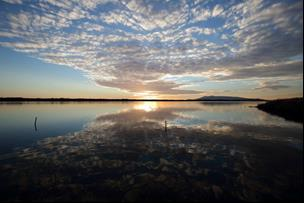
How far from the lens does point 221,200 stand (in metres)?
9.13

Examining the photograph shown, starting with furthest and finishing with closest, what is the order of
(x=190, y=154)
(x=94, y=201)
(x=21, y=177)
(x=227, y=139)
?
(x=227, y=139) < (x=190, y=154) < (x=21, y=177) < (x=94, y=201)

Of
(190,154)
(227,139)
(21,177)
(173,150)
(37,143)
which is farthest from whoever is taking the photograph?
(227,139)

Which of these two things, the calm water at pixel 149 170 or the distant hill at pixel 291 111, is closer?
the calm water at pixel 149 170

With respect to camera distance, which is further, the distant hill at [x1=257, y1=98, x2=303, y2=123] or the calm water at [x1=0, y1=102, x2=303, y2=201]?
the distant hill at [x1=257, y1=98, x2=303, y2=123]

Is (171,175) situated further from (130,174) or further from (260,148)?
(260,148)

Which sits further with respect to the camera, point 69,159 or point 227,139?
point 227,139

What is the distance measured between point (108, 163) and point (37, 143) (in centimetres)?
1187

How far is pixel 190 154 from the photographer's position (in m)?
16.5

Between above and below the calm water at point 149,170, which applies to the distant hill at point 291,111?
above

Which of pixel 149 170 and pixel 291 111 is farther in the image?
pixel 291 111

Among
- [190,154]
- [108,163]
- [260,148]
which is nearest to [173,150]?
[190,154]

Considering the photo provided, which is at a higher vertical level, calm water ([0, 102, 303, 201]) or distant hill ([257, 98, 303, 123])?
distant hill ([257, 98, 303, 123])

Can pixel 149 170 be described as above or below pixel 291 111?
below

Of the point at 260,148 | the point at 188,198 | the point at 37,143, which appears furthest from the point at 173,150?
the point at 37,143
